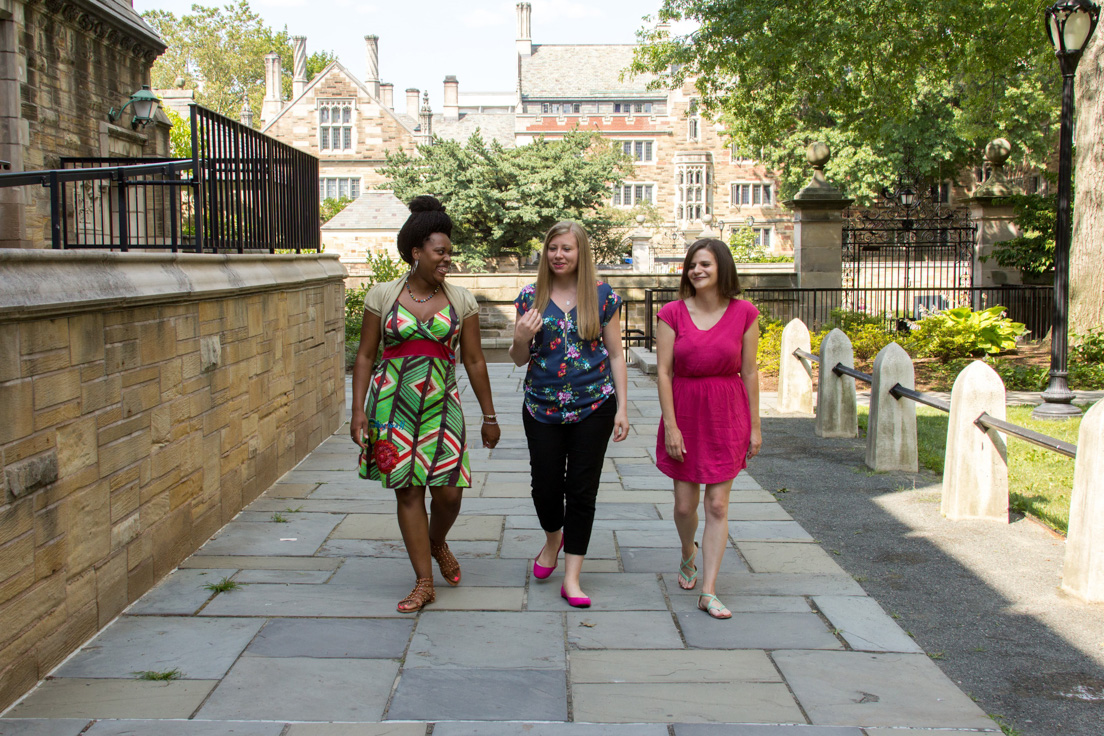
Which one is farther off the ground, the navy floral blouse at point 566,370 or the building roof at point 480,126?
the building roof at point 480,126

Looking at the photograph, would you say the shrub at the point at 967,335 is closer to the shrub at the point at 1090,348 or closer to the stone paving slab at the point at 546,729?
the shrub at the point at 1090,348

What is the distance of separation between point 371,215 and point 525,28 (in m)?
47.0

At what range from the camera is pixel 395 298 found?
418 centimetres

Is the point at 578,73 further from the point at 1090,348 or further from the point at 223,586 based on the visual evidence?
the point at 223,586

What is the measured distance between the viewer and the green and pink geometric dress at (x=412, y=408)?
13.5ft

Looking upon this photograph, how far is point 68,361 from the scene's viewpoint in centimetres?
361

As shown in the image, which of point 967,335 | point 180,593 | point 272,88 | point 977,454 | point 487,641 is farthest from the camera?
point 272,88

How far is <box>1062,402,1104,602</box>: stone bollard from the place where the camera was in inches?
168

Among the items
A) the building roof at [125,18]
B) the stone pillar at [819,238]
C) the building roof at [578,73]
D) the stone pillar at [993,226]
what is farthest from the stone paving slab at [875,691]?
the building roof at [578,73]

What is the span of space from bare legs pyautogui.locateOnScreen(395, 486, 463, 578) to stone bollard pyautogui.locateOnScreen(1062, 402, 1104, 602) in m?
2.78

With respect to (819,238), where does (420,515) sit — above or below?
below

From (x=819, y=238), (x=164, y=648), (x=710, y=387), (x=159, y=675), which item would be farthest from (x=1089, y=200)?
(x=159, y=675)

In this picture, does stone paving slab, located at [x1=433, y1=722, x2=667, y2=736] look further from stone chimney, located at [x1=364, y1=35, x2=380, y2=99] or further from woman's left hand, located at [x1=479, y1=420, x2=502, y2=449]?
stone chimney, located at [x1=364, y1=35, x2=380, y2=99]

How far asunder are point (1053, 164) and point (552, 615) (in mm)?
50069
